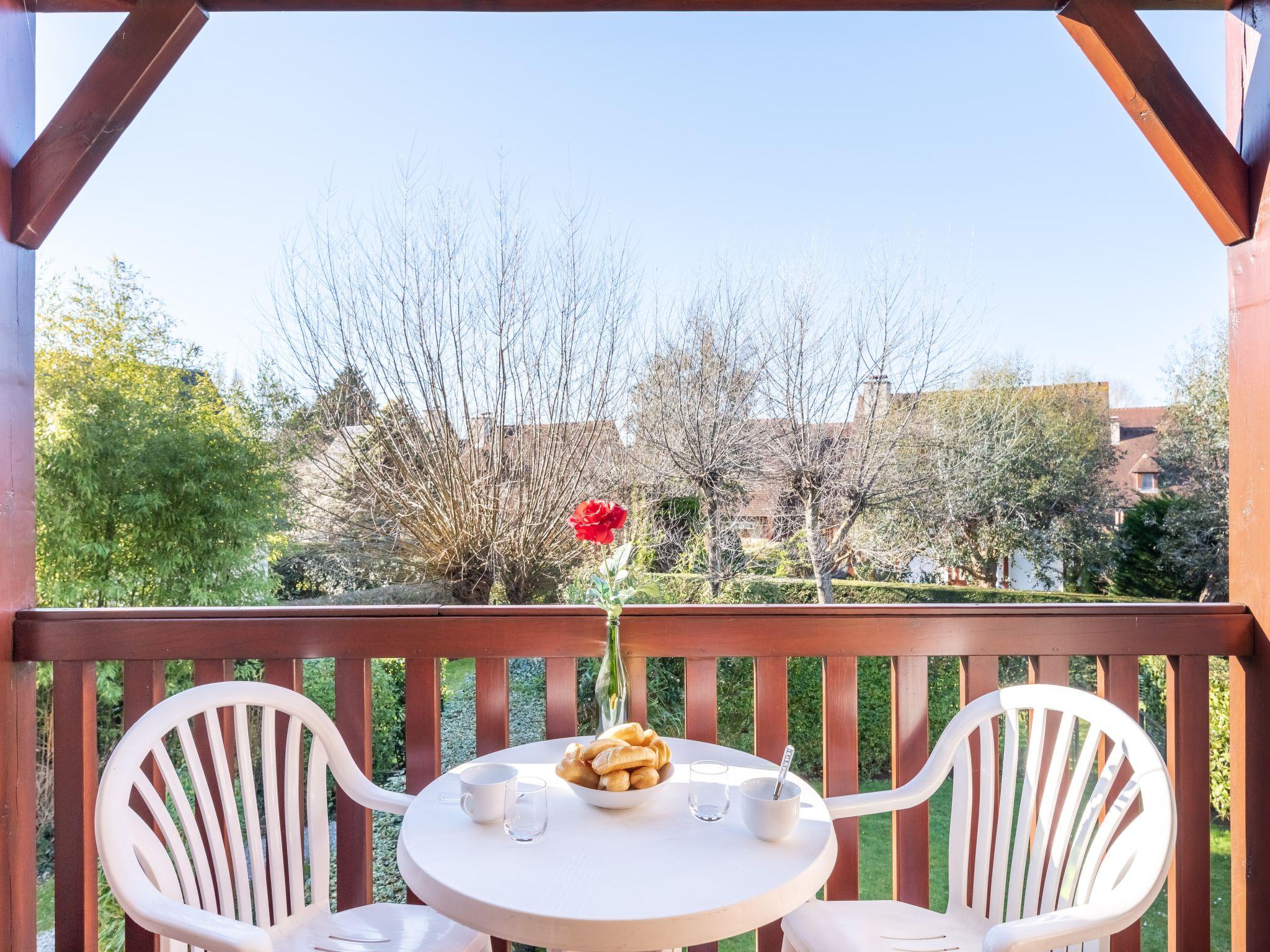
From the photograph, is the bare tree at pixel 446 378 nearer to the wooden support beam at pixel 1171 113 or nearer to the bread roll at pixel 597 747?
the bread roll at pixel 597 747

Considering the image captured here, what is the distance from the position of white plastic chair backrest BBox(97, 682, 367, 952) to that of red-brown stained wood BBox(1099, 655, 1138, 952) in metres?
1.69

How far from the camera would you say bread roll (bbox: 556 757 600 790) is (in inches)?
40.6

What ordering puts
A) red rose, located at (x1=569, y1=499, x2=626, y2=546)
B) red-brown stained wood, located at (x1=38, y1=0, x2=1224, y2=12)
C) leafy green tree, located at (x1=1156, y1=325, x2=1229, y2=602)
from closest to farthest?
1. red rose, located at (x1=569, y1=499, x2=626, y2=546)
2. red-brown stained wood, located at (x1=38, y1=0, x2=1224, y2=12)
3. leafy green tree, located at (x1=1156, y1=325, x2=1229, y2=602)

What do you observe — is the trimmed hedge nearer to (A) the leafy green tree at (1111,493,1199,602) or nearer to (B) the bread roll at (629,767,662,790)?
(A) the leafy green tree at (1111,493,1199,602)

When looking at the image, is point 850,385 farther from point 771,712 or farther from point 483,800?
point 483,800

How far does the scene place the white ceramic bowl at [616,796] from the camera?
1012 mm

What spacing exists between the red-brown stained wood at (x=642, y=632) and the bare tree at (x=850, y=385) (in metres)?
3.47

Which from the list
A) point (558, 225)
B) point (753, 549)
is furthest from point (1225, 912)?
point (558, 225)

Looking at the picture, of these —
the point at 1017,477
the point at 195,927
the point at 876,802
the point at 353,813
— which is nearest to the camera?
the point at 195,927

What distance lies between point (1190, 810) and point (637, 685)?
1.31m

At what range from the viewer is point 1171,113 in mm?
1456

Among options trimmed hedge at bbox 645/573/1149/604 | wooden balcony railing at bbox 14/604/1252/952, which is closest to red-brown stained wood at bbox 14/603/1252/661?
wooden balcony railing at bbox 14/604/1252/952

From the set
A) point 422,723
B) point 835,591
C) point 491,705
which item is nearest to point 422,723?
point 422,723

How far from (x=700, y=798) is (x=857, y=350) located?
182 inches
